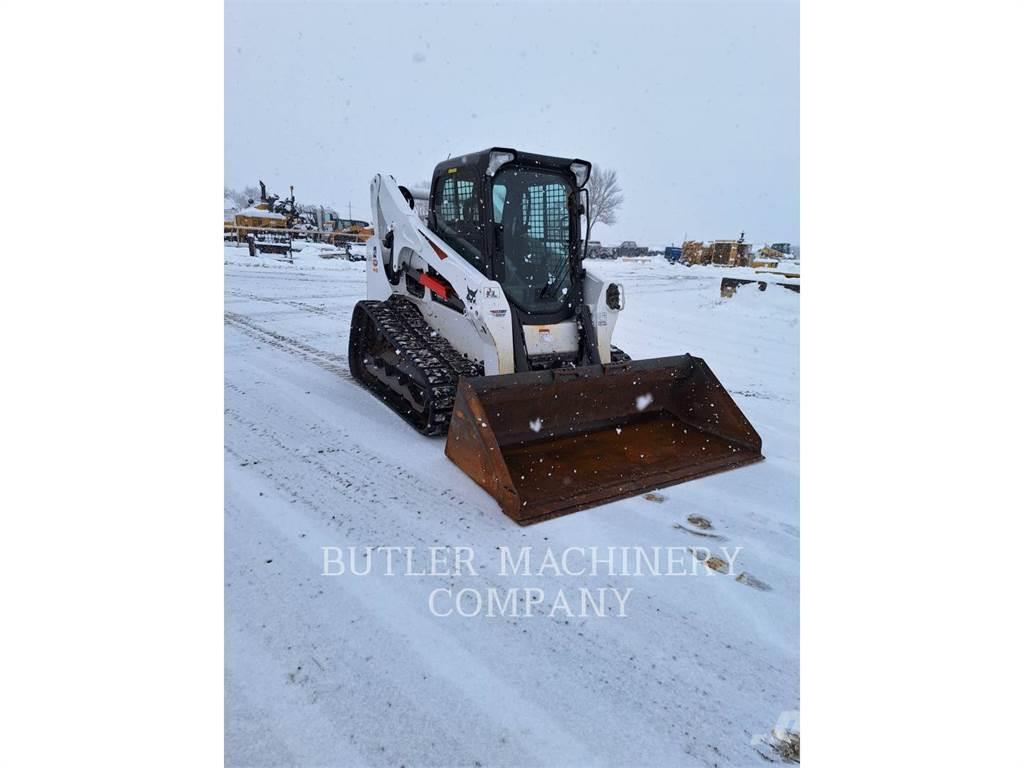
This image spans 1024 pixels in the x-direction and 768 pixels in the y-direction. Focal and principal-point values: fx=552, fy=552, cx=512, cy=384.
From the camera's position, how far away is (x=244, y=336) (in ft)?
22.1

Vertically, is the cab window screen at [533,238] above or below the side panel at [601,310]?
above

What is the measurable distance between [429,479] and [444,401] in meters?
0.71

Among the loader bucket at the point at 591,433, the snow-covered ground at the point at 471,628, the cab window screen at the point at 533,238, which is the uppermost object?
the cab window screen at the point at 533,238

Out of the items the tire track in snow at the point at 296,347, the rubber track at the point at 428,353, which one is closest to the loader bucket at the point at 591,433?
the rubber track at the point at 428,353

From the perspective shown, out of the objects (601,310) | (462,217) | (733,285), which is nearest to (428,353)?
(462,217)

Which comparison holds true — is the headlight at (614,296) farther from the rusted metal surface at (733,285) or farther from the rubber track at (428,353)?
the rusted metal surface at (733,285)

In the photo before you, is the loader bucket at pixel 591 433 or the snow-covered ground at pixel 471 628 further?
the loader bucket at pixel 591 433

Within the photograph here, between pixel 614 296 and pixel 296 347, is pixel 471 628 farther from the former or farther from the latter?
pixel 296 347

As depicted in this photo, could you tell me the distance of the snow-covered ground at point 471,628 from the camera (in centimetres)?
162

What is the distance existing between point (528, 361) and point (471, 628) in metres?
2.14

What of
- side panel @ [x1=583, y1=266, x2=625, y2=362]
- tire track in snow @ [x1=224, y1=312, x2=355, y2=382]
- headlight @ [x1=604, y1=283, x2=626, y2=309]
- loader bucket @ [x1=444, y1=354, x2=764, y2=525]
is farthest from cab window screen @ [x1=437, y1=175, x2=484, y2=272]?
tire track in snow @ [x1=224, y1=312, x2=355, y2=382]

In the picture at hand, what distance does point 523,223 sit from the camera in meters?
4.08

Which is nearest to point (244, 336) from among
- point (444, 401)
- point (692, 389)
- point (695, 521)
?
point (444, 401)

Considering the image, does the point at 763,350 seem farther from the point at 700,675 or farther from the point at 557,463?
the point at 700,675
